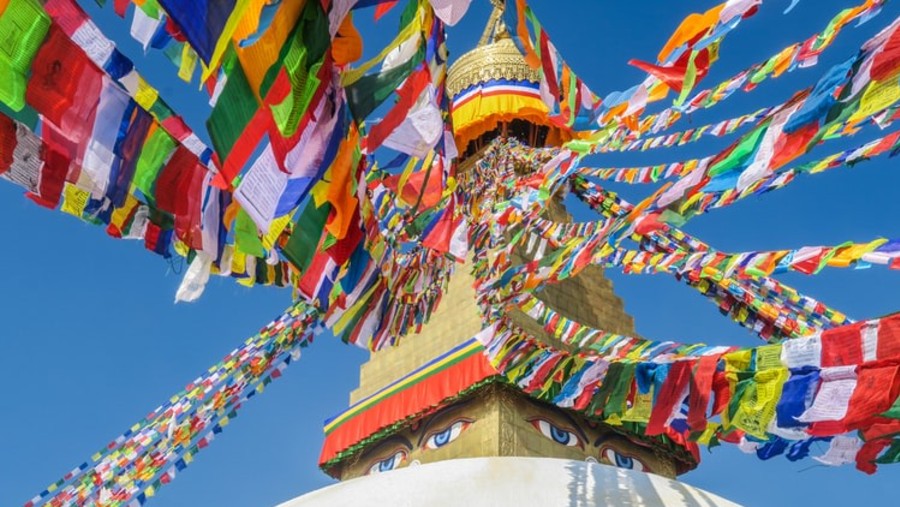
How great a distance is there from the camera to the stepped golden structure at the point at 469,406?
8.96 metres

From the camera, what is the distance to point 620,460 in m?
9.52

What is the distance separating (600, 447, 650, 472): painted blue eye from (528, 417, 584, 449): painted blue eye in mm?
324

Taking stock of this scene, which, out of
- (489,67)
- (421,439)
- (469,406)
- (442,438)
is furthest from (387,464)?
(489,67)

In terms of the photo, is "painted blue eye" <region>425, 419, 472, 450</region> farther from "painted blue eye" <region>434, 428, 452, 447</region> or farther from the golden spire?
the golden spire

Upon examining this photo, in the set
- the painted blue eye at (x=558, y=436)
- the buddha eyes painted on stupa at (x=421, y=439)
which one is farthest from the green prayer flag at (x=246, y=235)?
the painted blue eye at (x=558, y=436)

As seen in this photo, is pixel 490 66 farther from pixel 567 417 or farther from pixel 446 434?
pixel 446 434

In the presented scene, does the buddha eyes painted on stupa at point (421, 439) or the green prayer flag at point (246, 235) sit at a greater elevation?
the buddha eyes painted on stupa at point (421, 439)

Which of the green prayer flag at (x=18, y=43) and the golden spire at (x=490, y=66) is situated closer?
the green prayer flag at (x=18, y=43)

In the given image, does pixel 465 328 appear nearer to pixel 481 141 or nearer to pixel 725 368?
pixel 481 141

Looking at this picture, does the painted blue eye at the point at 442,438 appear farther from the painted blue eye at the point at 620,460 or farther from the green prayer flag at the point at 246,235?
the green prayer flag at the point at 246,235

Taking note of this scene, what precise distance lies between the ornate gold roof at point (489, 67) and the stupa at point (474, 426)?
456 millimetres

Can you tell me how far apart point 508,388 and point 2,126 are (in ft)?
21.0

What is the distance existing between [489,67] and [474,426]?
6.29 meters

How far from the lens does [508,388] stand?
8.95 meters
